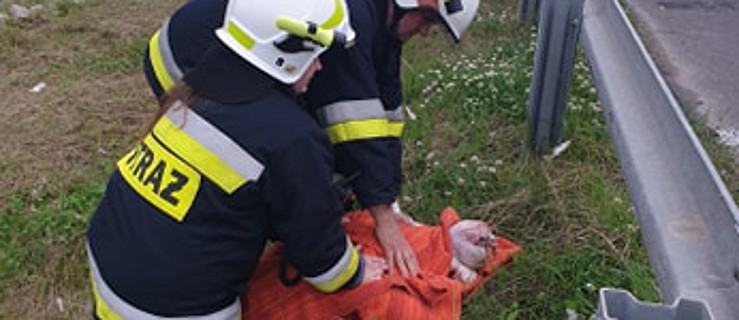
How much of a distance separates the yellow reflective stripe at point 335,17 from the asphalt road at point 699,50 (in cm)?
261

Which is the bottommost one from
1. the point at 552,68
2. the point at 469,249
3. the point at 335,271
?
the point at 469,249

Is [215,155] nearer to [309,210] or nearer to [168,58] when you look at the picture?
[309,210]

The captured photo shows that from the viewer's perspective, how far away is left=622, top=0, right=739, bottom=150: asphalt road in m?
4.80

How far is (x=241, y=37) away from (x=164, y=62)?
2.64 feet

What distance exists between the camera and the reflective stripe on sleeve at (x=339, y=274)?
256 cm

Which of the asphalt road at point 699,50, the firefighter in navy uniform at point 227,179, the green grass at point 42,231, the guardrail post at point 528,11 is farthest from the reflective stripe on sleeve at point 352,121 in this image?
the guardrail post at point 528,11

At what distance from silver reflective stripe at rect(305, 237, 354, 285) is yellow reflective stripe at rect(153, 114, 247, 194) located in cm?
47

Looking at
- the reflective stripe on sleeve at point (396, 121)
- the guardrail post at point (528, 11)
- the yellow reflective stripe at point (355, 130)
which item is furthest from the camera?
the guardrail post at point (528, 11)

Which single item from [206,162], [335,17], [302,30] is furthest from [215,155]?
[335,17]

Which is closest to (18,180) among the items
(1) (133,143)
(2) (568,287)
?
(1) (133,143)

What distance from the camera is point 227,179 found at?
7.36ft

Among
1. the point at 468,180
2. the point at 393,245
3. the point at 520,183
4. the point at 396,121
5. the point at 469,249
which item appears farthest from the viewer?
the point at 468,180

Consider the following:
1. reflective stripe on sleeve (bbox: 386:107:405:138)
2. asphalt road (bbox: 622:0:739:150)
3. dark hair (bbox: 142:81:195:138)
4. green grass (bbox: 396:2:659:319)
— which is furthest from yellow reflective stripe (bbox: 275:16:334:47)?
asphalt road (bbox: 622:0:739:150)

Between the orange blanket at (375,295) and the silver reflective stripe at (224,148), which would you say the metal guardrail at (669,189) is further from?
the silver reflective stripe at (224,148)
